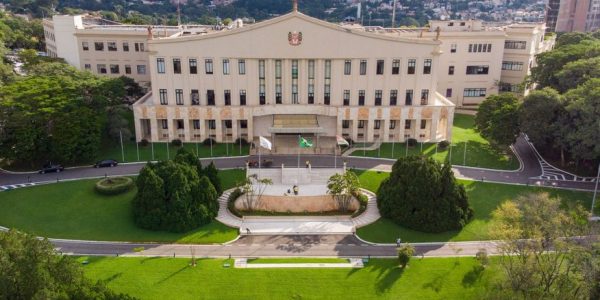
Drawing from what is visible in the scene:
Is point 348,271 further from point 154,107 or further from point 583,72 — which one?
point 583,72

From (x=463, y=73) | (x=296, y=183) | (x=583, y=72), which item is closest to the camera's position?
(x=296, y=183)

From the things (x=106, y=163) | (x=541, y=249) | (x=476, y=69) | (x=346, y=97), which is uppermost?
(x=476, y=69)

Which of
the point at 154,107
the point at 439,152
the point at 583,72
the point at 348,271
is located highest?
the point at 583,72

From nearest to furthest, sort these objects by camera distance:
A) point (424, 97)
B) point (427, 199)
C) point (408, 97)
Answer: point (427, 199) < point (408, 97) < point (424, 97)

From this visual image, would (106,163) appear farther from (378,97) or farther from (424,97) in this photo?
(424,97)

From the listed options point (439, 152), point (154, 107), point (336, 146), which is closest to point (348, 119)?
point (336, 146)

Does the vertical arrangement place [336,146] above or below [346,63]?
below

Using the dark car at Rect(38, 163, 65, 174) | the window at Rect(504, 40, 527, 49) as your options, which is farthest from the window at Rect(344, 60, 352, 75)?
the window at Rect(504, 40, 527, 49)

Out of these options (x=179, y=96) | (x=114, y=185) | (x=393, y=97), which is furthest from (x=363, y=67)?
(x=114, y=185)
